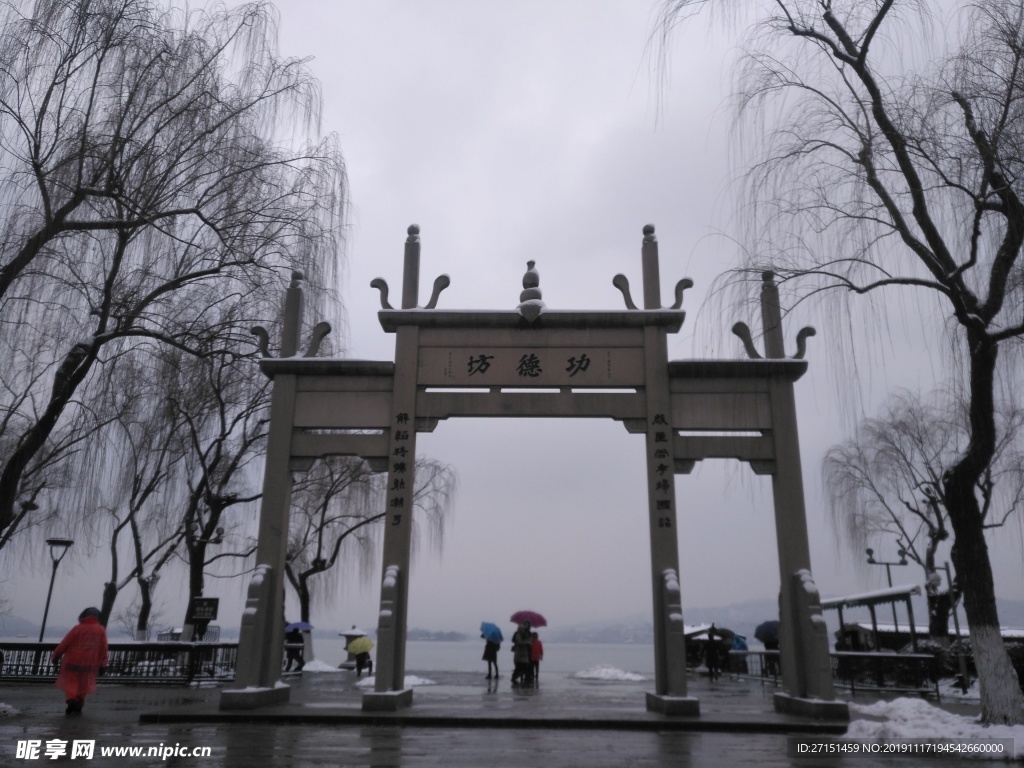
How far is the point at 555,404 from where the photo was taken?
34.0 feet

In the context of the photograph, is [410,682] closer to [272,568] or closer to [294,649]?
[272,568]

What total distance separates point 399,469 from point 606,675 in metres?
10.3

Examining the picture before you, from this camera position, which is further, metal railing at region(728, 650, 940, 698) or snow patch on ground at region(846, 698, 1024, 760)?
metal railing at region(728, 650, 940, 698)

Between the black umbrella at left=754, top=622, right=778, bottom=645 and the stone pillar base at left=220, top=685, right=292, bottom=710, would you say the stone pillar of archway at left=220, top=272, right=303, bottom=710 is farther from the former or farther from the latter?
the black umbrella at left=754, top=622, right=778, bottom=645

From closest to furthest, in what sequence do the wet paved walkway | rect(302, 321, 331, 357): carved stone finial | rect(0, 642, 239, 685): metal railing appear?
the wet paved walkway, rect(302, 321, 331, 357): carved stone finial, rect(0, 642, 239, 685): metal railing

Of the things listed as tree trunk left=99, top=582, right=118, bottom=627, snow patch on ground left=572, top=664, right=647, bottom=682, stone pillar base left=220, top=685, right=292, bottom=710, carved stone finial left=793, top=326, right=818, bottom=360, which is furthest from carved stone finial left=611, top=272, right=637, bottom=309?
tree trunk left=99, top=582, right=118, bottom=627

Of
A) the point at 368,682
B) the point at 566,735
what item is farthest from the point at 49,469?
the point at 566,735

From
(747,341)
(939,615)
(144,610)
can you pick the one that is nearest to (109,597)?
(144,610)

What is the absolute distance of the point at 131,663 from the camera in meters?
15.2

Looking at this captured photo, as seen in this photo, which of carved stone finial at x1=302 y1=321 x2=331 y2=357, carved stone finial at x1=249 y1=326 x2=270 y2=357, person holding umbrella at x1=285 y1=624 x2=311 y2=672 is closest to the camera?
carved stone finial at x1=249 y1=326 x2=270 y2=357

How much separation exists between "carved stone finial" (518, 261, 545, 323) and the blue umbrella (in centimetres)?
835

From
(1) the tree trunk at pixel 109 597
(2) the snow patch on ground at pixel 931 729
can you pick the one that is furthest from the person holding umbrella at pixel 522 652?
(1) the tree trunk at pixel 109 597

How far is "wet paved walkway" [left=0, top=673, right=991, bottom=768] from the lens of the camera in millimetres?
6465

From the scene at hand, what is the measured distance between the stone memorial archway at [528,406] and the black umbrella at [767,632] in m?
11.0
